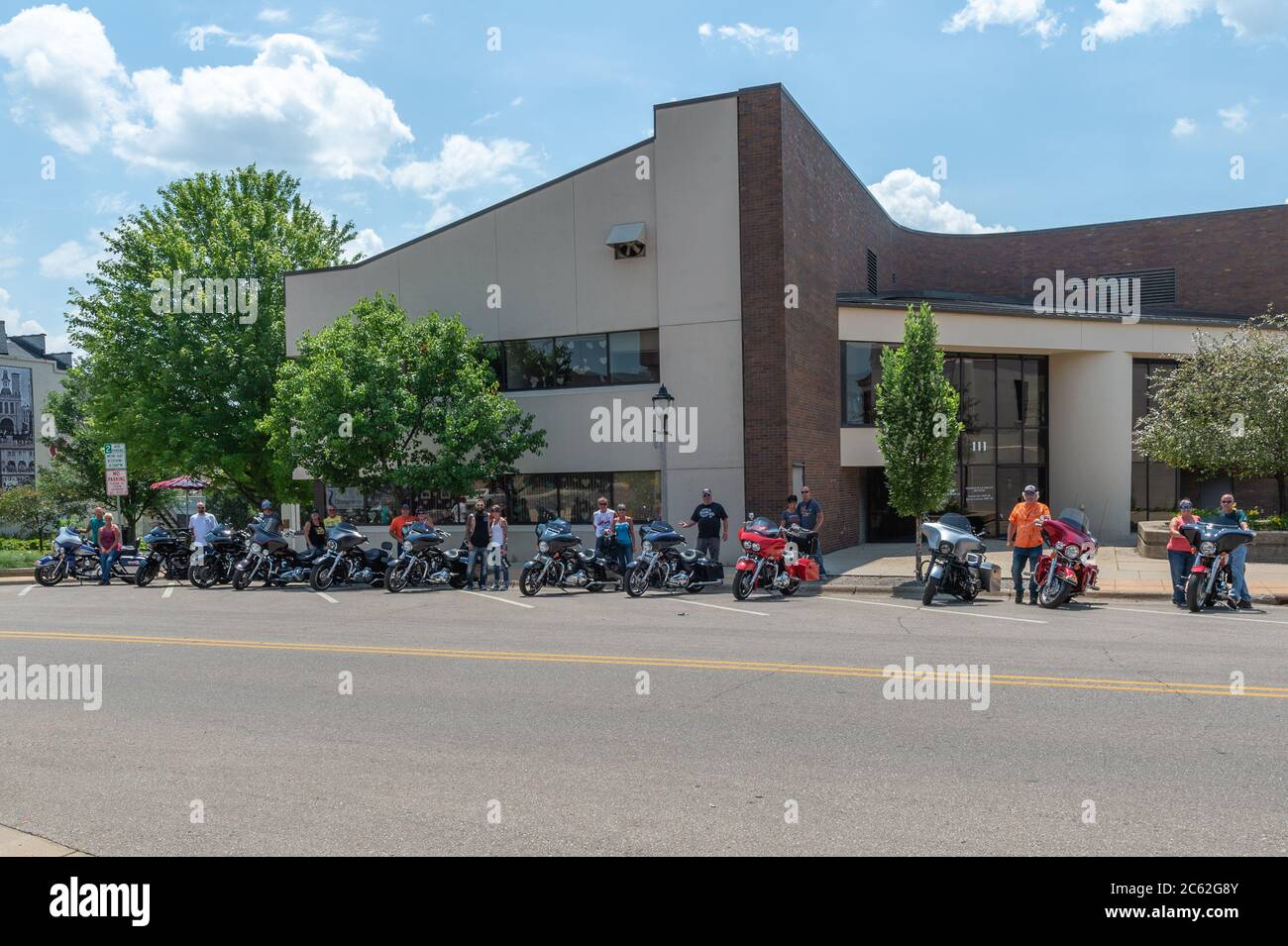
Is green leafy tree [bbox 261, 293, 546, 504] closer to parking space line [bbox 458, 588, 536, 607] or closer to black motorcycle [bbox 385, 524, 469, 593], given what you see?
black motorcycle [bbox 385, 524, 469, 593]

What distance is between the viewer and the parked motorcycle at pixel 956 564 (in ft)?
50.4

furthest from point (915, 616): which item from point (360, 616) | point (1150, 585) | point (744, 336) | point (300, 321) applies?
point (300, 321)

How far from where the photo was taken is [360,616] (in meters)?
14.6

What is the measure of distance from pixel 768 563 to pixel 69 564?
1617 centimetres

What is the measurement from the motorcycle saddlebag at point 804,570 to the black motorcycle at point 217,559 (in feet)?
37.6

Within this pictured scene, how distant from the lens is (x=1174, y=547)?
15.1 m

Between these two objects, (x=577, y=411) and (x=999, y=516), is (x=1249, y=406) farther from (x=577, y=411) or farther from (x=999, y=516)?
(x=577, y=411)

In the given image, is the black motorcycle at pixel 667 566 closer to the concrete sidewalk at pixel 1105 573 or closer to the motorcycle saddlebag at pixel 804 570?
the motorcycle saddlebag at pixel 804 570

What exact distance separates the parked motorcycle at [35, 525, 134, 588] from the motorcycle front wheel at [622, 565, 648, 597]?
1207 cm

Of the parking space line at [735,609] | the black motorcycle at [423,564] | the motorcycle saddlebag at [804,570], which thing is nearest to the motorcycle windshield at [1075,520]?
the motorcycle saddlebag at [804,570]

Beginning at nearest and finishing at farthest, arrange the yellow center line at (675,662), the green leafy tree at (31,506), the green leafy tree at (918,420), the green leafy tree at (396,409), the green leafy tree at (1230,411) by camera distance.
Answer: the yellow center line at (675,662), the green leafy tree at (918,420), the green leafy tree at (396,409), the green leafy tree at (1230,411), the green leafy tree at (31,506)

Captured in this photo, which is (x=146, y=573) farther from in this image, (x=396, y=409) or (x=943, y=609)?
(x=943, y=609)
